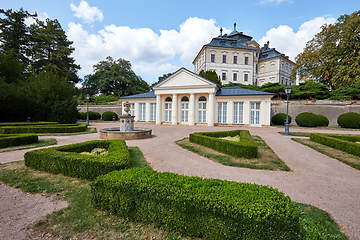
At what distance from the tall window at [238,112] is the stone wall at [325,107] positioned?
28.0 ft

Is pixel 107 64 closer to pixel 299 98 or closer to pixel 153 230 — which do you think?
pixel 299 98

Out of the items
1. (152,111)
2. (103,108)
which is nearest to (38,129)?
(152,111)

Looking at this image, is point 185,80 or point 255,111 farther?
point 185,80

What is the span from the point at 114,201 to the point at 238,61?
141 ft

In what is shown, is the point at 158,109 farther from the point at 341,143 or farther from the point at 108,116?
the point at 341,143

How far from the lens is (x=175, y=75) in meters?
23.0

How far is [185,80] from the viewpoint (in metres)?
22.5

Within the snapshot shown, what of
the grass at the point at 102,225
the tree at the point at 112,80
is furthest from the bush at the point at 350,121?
the tree at the point at 112,80

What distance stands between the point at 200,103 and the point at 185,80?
396cm

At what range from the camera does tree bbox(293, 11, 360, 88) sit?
19266 millimetres

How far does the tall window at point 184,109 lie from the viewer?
23578 millimetres

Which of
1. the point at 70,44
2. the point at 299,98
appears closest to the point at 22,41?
the point at 70,44

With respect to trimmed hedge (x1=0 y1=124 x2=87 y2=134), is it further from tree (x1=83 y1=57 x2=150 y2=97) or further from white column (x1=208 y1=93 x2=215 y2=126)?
tree (x1=83 y1=57 x2=150 y2=97)

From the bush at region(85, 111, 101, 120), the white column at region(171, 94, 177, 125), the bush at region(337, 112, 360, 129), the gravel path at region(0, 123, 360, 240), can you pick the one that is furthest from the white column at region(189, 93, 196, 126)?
the bush at region(85, 111, 101, 120)
